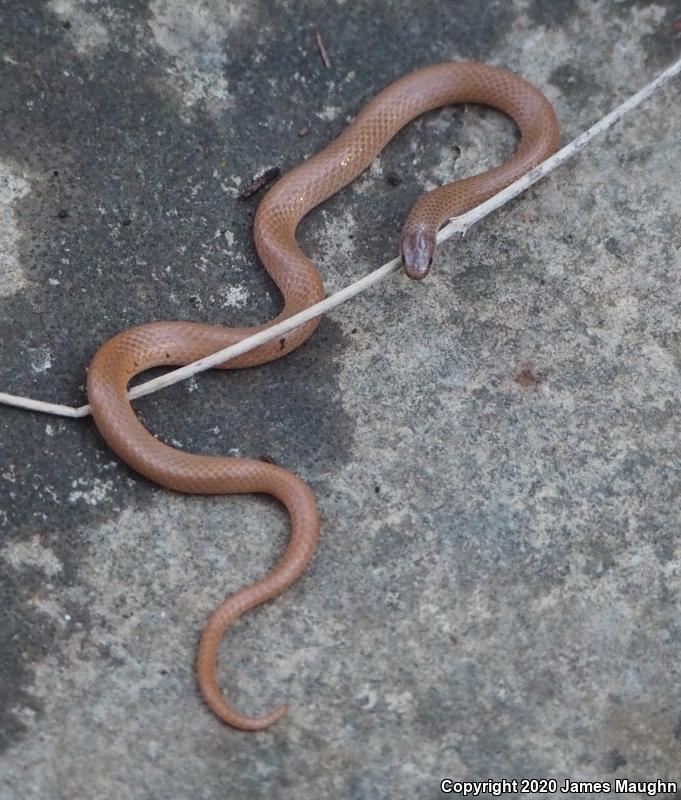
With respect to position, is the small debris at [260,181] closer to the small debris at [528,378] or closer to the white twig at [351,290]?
the white twig at [351,290]

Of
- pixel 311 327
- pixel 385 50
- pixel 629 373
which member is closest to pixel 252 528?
pixel 311 327

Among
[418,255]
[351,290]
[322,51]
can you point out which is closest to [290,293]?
[351,290]

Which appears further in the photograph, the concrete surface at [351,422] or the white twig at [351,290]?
the white twig at [351,290]

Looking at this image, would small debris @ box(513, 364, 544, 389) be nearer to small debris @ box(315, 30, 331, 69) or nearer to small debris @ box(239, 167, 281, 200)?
small debris @ box(239, 167, 281, 200)

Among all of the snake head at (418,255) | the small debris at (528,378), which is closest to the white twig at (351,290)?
the snake head at (418,255)

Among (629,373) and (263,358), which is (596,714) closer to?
(629,373)

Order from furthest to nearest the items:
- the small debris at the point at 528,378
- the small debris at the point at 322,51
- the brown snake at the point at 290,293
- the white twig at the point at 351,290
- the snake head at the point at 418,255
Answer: the small debris at the point at 322,51 → the snake head at the point at 418,255 → the small debris at the point at 528,378 → the white twig at the point at 351,290 → the brown snake at the point at 290,293

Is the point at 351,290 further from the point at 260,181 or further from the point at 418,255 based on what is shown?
the point at 260,181
